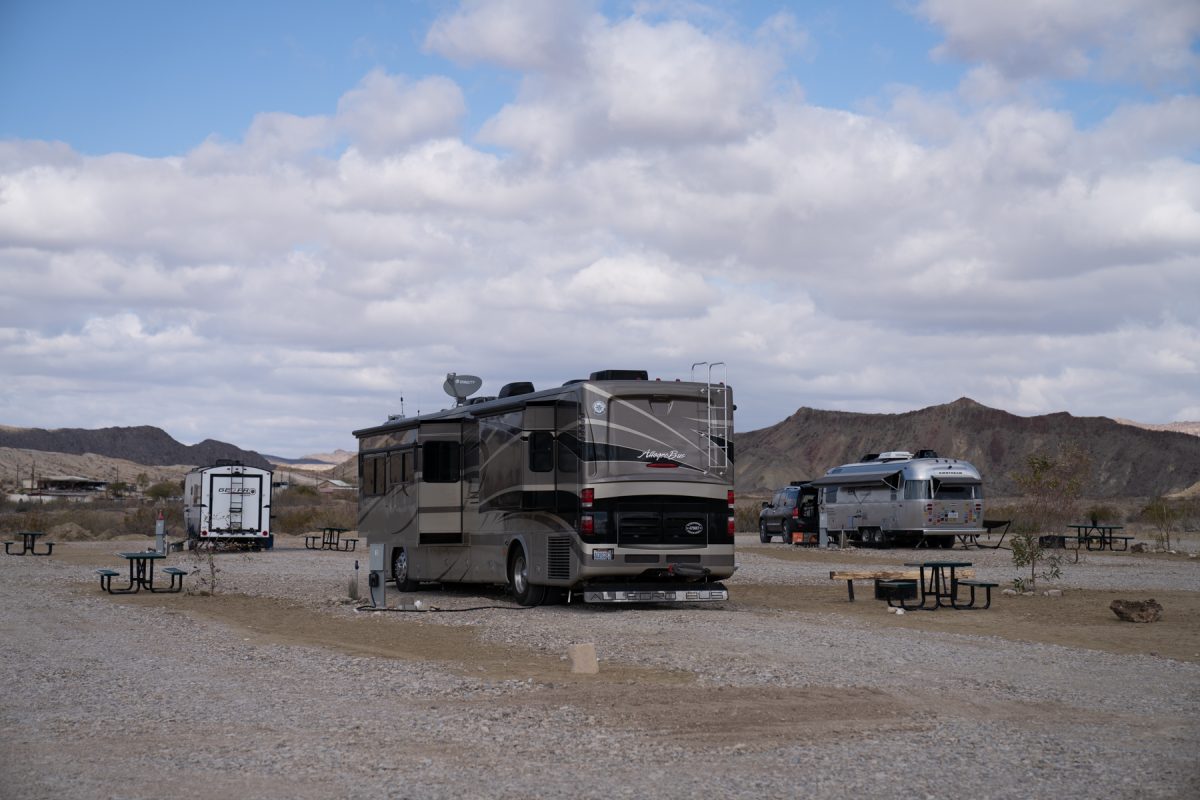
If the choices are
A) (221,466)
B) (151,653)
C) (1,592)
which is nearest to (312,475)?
(221,466)

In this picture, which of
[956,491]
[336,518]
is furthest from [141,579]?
[336,518]

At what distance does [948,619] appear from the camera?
16.8m

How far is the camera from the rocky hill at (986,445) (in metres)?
103

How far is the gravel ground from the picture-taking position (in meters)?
7.12

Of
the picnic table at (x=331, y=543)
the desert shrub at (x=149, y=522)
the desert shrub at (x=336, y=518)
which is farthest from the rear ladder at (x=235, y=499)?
the desert shrub at (x=336, y=518)

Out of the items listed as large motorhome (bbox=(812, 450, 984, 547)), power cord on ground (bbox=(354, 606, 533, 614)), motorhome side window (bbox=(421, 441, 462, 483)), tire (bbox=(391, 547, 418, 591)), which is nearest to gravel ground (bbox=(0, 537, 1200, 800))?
power cord on ground (bbox=(354, 606, 533, 614))

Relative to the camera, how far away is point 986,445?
358ft

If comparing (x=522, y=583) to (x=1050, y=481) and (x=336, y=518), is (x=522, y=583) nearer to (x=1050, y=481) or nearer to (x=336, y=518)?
(x=1050, y=481)

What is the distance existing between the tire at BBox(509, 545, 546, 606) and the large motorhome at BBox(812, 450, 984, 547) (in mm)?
21905

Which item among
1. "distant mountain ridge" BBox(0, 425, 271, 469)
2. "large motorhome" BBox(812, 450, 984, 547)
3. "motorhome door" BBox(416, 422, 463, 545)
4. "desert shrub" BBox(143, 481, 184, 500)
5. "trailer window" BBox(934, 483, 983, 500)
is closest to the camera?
"motorhome door" BBox(416, 422, 463, 545)

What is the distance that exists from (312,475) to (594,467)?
134742 millimetres

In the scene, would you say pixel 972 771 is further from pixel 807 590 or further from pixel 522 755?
pixel 807 590

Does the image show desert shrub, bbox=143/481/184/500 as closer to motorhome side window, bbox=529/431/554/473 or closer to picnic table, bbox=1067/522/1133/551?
picnic table, bbox=1067/522/1133/551

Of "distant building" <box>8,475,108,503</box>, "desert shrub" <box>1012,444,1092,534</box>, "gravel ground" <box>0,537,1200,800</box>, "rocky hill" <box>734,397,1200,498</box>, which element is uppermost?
"rocky hill" <box>734,397,1200,498</box>
